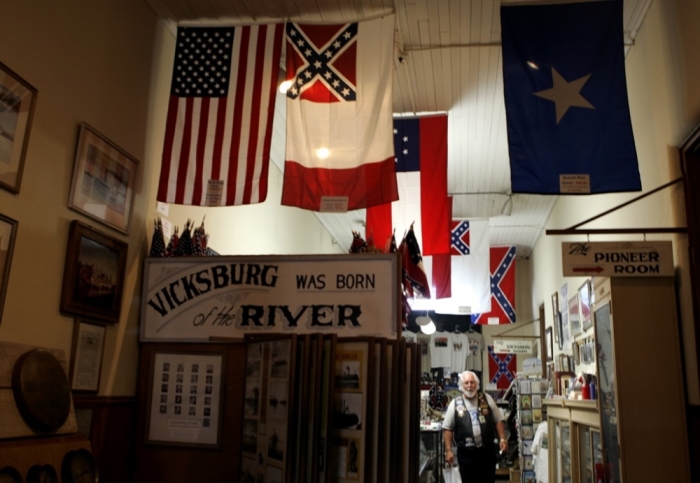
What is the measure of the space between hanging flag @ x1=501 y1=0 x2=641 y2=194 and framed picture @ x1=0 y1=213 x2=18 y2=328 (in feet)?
10.1

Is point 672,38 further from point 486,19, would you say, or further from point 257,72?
point 257,72

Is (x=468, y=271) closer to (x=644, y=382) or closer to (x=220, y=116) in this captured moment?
(x=644, y=382)

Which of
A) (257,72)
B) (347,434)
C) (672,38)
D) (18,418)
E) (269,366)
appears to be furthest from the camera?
(257,72)

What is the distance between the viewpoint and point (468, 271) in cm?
927

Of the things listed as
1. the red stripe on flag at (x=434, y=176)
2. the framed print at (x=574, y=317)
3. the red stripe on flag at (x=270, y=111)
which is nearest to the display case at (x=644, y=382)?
the red stripe on flag at (x=434, y=176)

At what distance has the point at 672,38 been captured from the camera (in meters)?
4.33

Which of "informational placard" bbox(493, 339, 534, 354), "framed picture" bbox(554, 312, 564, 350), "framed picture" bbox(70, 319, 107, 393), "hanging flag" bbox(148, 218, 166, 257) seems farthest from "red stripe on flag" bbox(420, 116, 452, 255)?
"informational placard" bbox(493, 339, 534, 354)

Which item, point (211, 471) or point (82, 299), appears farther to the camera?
point (211, 471)

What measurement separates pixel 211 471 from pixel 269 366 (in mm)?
1021

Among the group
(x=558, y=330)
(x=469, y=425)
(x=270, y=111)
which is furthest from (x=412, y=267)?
(x=558, y=330)

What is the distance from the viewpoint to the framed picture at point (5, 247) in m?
3.28

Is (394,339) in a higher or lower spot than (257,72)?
lower

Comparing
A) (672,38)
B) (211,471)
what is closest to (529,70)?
(672,38)

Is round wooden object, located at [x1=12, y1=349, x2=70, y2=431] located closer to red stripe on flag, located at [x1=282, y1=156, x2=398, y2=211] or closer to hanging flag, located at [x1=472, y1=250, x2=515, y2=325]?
red stripe on flag, located at [x1=282, y1=156, x2=398, y2=211]
